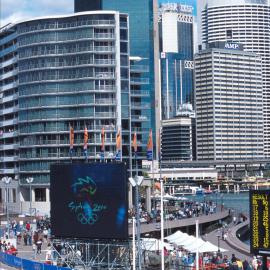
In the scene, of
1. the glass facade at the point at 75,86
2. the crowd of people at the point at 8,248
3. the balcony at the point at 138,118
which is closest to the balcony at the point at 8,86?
the glass facade at the point at 75,86

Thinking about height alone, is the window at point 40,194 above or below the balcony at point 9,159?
below

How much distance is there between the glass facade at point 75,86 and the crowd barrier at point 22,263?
65.9m

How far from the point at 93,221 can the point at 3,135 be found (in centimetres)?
9566

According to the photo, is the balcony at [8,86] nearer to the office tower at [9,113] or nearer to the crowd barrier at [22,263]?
the office tower at [9,113]

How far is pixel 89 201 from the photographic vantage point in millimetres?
55250

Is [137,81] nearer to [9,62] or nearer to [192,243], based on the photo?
[9,62]

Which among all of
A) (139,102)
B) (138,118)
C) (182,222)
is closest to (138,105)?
(139,102)

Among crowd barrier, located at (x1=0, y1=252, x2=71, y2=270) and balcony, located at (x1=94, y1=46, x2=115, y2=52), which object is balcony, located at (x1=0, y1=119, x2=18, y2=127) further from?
crowd barrier, located at (x1=0, y1=252, x2=71, y2=270)

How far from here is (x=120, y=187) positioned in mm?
53656

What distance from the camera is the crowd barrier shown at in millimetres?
54812

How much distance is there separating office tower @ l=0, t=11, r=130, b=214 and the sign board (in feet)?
291

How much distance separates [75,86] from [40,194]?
1710cm

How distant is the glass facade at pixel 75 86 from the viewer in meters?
133

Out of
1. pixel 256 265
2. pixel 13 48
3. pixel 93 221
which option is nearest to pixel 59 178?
pixel 93 221
